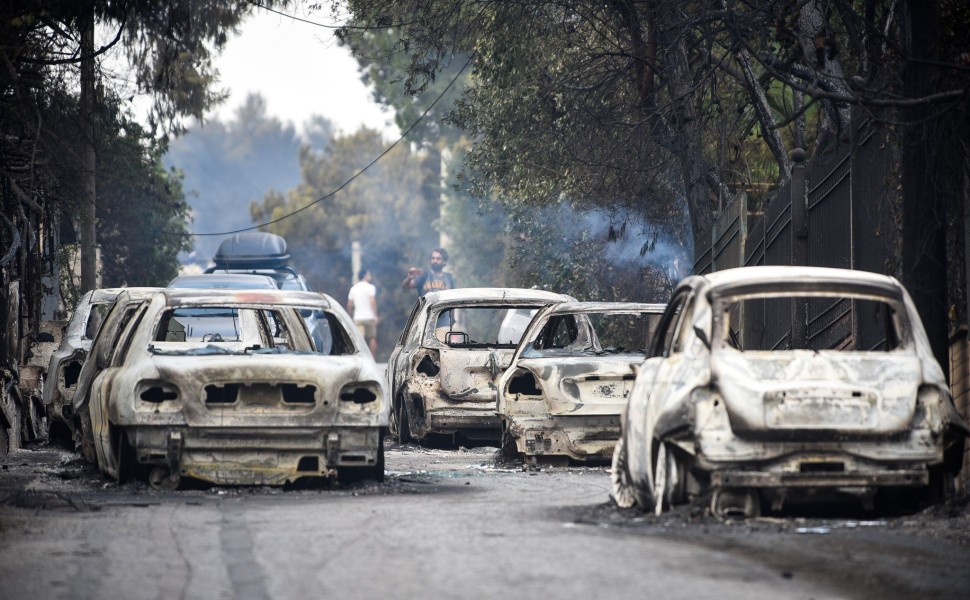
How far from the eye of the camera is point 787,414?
28.1 ft

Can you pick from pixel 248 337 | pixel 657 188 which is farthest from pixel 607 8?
pixel 248 337

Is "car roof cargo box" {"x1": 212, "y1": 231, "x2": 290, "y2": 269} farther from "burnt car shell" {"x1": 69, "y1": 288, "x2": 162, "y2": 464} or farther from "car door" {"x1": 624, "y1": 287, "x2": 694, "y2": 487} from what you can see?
"car door" {"x1": 624, "y1": 287, "x2": 694, "y2": 487}

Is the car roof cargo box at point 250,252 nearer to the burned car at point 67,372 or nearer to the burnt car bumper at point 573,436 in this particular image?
the burned car at point 67,372

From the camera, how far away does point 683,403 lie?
28.5 ft

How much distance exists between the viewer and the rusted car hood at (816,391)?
8562 millimetres

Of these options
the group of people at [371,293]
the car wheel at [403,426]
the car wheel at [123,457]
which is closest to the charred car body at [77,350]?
the car wheel at [123,457]

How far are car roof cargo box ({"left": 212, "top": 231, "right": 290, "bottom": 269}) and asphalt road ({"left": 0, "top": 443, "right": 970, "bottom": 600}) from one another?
74.1 feet

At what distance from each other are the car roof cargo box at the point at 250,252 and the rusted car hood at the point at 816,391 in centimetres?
2534

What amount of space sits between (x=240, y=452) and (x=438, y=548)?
312cm

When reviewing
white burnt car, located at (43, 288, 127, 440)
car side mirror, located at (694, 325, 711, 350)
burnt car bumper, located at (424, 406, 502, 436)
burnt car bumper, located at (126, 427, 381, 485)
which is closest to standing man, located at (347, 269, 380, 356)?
Result: white burnt car, located at (43, 288, 127, 440)

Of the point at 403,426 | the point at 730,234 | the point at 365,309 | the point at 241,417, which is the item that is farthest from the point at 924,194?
the point at 365,309

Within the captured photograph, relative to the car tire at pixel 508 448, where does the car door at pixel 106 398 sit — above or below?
above

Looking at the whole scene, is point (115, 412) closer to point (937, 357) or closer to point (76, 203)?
point (937, 357)

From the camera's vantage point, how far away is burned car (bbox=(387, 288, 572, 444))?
15453mm
